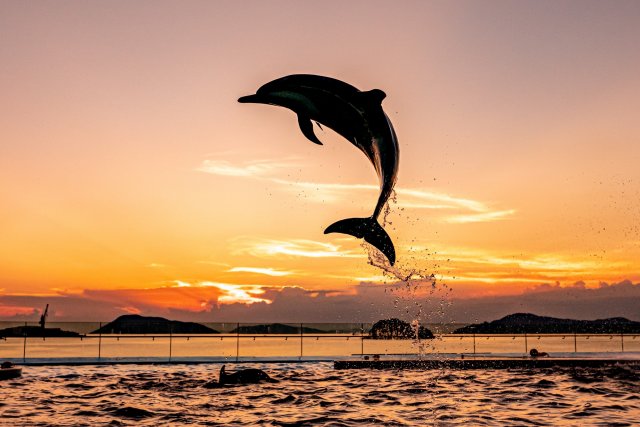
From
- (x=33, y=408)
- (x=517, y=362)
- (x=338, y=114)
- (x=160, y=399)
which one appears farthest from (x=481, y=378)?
(x=338, y=114)

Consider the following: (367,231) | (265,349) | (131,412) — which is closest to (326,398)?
(131,412)

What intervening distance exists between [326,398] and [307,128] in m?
13.2

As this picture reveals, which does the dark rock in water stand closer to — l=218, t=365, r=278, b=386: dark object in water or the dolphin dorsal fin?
l=218, t=365, r=278, b=386: dark object in water

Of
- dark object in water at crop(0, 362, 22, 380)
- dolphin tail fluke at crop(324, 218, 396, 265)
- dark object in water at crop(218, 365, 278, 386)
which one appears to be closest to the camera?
dolphin tail fluke at crop(324, 218, 396, 265)

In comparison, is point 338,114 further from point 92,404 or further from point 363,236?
point 92,404

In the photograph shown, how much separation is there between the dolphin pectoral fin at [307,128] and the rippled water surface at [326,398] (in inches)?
354

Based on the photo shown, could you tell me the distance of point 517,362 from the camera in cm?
3525

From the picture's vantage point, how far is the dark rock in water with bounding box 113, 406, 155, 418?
2005 cm

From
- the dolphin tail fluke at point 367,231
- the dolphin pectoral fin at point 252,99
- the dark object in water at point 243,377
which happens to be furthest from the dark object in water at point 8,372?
the dolphin pectoral fin at point 252,99

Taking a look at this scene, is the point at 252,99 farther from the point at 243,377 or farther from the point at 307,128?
the point at 243,377

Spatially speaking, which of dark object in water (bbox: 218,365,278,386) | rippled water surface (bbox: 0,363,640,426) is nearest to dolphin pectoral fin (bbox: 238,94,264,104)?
rippled water surface (bbox: 0,363,640,426)

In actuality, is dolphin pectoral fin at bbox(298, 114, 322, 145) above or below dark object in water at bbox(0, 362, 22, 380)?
above

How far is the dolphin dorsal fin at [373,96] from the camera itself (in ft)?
40.9

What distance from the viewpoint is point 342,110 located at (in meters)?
12.5
